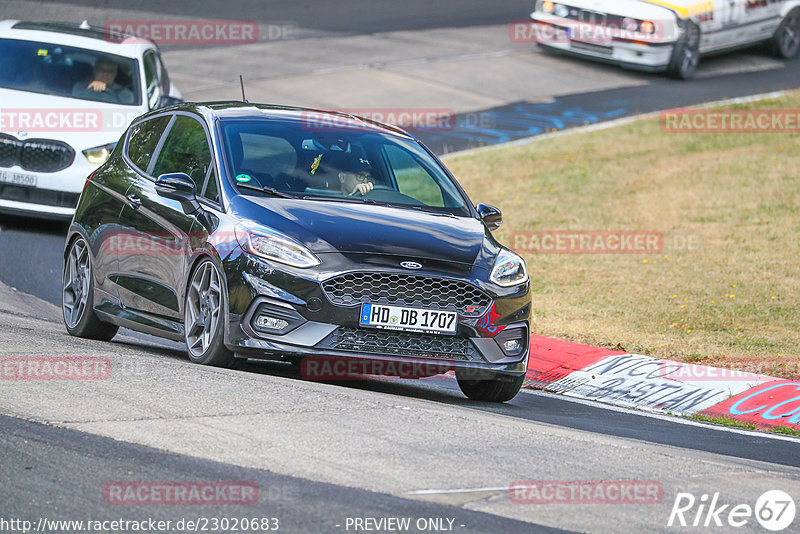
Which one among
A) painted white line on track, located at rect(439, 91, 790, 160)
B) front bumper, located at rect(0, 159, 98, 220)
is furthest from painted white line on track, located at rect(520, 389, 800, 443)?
painted white line on track, located at rect(439, 91, 790, 160)

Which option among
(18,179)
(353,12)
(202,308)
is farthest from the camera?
(353,12)

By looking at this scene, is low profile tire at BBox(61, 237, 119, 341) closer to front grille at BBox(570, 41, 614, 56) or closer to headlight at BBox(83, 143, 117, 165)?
headlight at BBox(83, 143, 117, 165)

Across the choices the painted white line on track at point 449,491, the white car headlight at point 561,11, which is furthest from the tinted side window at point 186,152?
the white car headlight at point 561,11

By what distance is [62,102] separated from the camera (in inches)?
582

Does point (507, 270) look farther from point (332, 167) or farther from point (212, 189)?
point (212, 189)

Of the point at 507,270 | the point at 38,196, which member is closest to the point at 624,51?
the point at 38,196

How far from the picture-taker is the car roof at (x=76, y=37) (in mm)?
15852

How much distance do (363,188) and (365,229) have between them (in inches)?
34.6

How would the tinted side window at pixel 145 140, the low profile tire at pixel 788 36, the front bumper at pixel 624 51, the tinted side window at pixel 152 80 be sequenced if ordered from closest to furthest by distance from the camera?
the tinted side window at pixel 145 140
the tinted side window at pixel 152 80
the front bumper at pixel 624 51
the low profile tire at pixel 788 36

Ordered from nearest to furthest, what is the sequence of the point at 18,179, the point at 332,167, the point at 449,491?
the point at 449,491 < the point at 332,167 < the point at 18,179

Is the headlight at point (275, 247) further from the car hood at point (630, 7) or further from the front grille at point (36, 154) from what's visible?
the car hood at point (630, 7)

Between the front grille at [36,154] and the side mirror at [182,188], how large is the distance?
5.60 metres

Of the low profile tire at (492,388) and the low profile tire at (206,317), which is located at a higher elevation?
the low profile tire at (206,317)

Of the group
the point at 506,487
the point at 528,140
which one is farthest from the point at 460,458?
the point at 528,140
